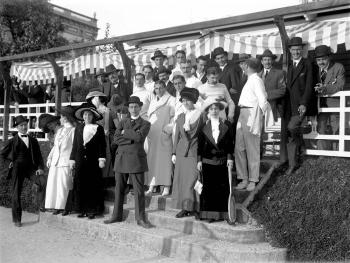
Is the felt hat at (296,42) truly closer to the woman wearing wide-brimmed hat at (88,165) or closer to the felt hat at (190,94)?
the felt hat at (190,94)

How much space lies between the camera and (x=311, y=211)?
17.6 feet

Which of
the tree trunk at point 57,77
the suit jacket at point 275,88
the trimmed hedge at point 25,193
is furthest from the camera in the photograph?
the tree trunk at point 57,77

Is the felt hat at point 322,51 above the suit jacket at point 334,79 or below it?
above

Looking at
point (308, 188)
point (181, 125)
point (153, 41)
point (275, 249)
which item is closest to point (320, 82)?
point (308, 188)

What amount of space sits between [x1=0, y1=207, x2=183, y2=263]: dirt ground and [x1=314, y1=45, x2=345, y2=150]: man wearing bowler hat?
2.98 meters

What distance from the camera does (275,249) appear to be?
5113 mm

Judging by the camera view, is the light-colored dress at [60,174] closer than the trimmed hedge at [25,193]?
Yes

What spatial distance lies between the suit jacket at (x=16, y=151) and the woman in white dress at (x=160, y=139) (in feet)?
7.24

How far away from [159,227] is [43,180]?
2845 millimetres

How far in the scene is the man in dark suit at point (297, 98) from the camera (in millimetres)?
6098

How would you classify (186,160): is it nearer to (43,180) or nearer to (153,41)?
(43,180)

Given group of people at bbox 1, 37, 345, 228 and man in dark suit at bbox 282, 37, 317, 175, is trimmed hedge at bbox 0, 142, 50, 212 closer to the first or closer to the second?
group of people at bbox 1, 37, 345, 228

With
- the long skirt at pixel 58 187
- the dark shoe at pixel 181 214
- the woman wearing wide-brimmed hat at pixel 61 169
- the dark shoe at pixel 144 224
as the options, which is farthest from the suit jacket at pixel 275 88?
the long skirt at pixel 58 187

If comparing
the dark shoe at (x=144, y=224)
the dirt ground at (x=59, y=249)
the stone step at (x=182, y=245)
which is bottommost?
the dirt ground at (x=59, y=249)
